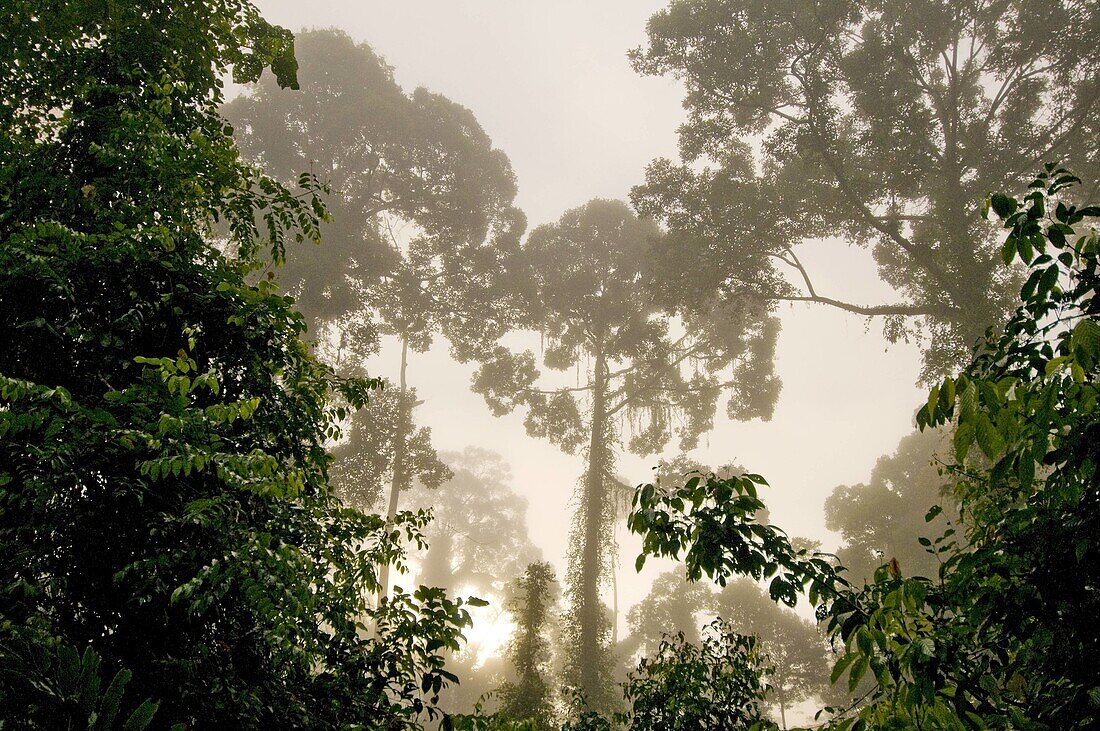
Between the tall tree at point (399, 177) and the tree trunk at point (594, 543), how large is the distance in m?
6.09

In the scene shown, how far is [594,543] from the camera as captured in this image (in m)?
21.6

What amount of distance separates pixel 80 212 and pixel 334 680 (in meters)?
3.01

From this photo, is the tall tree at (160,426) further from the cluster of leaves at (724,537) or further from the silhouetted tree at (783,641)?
the silhouetted tree at (783,641)

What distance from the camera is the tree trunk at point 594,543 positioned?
61.6 ft

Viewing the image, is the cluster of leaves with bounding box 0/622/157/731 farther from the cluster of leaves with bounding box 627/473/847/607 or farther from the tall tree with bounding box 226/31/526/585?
the tall tree with bounding box 226/31/526/585

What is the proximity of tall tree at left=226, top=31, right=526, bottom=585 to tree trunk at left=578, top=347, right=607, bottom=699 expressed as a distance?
6087mm

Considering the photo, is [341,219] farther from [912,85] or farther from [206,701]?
[206,701]

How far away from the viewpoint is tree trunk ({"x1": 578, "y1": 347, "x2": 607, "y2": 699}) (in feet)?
61.6

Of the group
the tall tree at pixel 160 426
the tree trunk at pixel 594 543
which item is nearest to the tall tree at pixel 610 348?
the tree trunk at pixel 594 543

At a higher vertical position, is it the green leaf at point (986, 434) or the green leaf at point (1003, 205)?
the green leaf at point (1003, 205)

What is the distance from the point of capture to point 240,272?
131 inches

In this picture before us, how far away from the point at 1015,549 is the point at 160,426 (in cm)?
300

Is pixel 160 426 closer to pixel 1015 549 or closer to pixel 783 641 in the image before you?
pixel 1015 549

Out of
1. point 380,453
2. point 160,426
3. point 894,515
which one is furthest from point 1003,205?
point 894,515
